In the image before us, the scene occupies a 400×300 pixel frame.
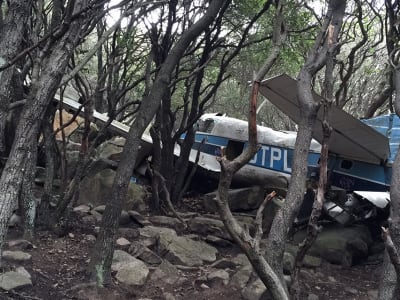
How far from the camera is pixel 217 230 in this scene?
308 inches

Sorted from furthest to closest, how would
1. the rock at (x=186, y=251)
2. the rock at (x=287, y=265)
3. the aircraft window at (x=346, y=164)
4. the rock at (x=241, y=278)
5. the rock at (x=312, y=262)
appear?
the aircraft window at (x=346, y=164), the rock at (x=312, y=262), the rock at (x=186, y=251), the rock at (x=287, y=265), the rock at (x=241, y=278)

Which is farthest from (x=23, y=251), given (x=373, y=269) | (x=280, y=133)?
(x=280, y=133)

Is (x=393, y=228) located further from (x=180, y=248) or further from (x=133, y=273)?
(x=180, y=248)

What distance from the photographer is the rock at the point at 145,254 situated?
21.0ft

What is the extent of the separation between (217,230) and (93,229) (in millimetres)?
2123

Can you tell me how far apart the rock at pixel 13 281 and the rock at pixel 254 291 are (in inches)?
101

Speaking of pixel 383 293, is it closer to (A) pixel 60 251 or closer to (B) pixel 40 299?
(B) pixel 40 299

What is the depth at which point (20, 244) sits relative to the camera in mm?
5973

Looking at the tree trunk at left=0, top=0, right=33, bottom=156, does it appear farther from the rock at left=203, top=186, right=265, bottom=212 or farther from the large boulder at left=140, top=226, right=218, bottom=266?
the rock at left=203, top=186, right=265, bottom=212

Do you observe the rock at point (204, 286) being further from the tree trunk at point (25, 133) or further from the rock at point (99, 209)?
the rock at point (99, 209)

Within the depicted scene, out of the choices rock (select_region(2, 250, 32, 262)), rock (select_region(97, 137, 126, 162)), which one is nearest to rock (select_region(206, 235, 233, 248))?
rock (select_region(2, 250, 32, 262))

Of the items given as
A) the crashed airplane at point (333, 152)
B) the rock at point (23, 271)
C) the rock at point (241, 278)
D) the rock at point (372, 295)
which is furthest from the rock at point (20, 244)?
the rock at point (372, 295)

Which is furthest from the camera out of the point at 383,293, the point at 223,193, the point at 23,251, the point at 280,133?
the point at 280,133

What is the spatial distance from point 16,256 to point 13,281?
2.17ft
